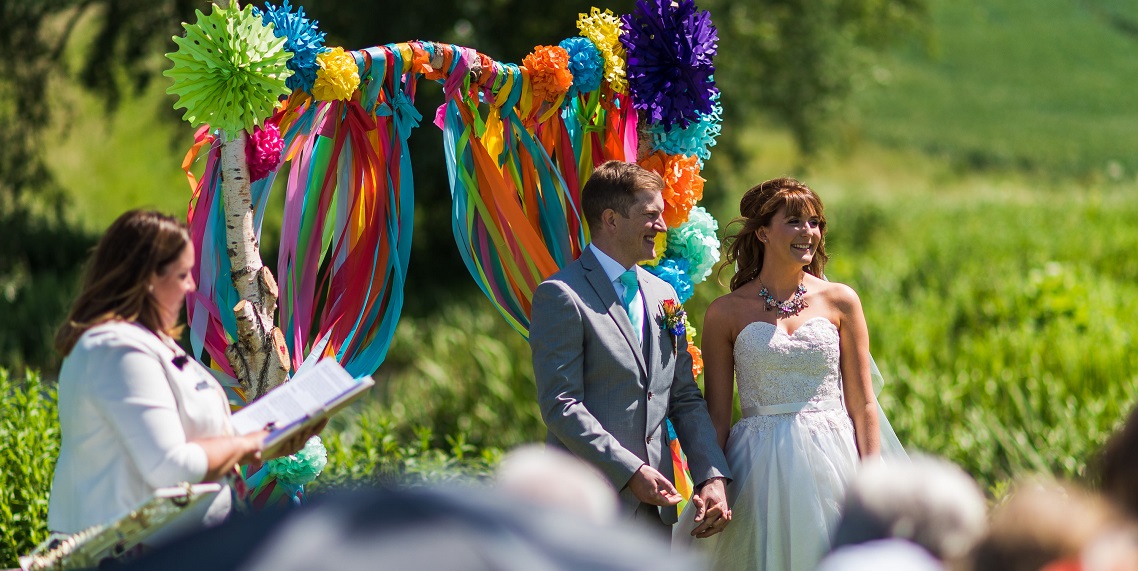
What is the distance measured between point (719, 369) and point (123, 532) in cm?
214

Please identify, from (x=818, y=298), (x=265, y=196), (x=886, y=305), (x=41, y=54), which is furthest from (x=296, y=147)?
(x=41, y=54)

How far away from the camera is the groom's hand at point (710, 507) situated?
11.5ft

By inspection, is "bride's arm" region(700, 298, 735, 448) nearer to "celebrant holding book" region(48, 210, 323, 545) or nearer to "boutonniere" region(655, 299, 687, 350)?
"boutonniere" region(655, 299, 687, 350)

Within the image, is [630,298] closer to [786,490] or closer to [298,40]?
[786,490]

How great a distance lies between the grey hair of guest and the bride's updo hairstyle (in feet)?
6.35

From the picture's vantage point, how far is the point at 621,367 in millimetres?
3436

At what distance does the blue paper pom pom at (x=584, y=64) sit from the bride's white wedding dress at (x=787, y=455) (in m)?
1.15

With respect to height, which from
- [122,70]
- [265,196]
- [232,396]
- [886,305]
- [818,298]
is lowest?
[886,305]

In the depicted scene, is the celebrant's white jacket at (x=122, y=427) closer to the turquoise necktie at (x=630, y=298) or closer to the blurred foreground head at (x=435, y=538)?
the blurred foreground head at (x=435, y=538)

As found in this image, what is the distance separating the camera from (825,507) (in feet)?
12.3

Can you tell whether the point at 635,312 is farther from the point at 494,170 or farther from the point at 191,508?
the point at 191,508

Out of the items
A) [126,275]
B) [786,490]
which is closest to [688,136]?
[786,490]

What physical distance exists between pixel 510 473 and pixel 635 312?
2.04 meters

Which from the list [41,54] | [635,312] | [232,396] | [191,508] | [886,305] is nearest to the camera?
[191,508]
